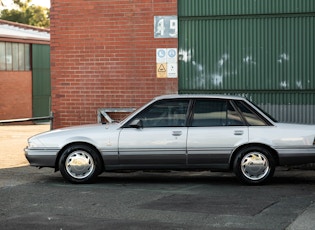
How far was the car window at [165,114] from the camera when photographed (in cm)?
1177

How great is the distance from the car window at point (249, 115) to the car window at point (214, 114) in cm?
11

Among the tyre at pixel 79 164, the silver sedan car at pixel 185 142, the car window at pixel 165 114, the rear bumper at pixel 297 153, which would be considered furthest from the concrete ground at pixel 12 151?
the rear bumper at pixel 297 153

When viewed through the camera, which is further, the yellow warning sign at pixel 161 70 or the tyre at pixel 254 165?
the yellow warning sign at pixel 161 70

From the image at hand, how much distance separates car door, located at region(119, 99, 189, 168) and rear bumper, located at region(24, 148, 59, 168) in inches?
43.6

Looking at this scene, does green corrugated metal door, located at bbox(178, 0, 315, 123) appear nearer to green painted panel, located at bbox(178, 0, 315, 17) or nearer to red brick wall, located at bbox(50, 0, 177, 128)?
green painted panel, located at bbox(178, 0, 315, 17)

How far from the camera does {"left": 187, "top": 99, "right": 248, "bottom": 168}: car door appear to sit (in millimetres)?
11586

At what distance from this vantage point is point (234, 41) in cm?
1520

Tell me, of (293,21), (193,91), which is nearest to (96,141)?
(193,91)

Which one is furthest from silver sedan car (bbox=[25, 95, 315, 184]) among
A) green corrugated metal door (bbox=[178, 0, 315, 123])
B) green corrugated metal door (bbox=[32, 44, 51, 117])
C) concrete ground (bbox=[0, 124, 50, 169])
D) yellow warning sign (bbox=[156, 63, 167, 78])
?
green corrugated metal door (bbox=[32, 44, 51, 117])

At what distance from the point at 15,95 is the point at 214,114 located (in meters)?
34.0

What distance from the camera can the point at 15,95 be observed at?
44.4 meters

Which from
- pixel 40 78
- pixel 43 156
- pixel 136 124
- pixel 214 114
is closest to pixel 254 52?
pixel 214 114

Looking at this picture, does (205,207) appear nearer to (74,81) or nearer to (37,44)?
(74,81)

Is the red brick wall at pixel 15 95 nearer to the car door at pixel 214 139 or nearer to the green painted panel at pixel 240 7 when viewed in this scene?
the green painted panel at pixel 240 7
